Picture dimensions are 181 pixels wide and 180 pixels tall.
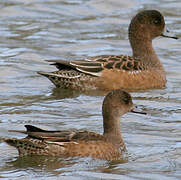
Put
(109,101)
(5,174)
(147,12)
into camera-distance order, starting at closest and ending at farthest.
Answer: (5,174)
(109,101)
(147,12)

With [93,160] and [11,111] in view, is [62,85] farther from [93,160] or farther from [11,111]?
[93,160]

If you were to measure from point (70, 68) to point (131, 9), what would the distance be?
609 centimetres

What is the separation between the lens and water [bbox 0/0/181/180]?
8578mm

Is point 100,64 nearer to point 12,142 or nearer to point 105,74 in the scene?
point 105,74

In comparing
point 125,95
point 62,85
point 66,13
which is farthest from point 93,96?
point 66,13

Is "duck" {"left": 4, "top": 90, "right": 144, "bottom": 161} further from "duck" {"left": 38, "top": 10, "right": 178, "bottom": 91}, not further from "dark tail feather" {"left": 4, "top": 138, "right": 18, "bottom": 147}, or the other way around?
"duck" {"left": 38, "top": 10, "right": 178, "bottom": 91}

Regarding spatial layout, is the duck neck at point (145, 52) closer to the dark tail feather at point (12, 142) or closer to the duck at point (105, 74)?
the duck at point (105, 74)

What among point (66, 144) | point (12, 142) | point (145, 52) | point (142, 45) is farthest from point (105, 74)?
point (12, 142)

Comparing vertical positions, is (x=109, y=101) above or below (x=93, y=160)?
above

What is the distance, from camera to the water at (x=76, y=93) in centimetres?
858

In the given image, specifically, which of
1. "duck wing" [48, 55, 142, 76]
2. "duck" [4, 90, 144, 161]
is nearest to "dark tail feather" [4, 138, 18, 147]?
"duck" [4, 90, 144, 161]

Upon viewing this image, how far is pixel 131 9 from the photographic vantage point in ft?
59.5

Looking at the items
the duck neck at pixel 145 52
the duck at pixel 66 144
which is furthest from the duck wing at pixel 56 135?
the duck neck at pixel 145 52

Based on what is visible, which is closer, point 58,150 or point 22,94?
point 58,150
